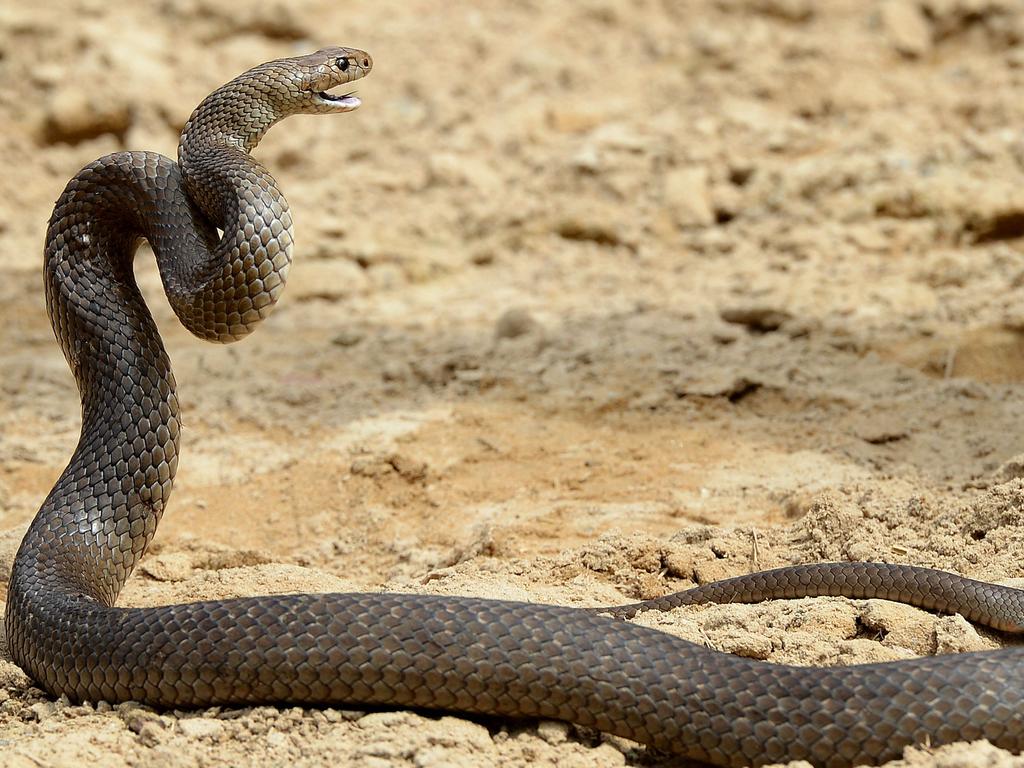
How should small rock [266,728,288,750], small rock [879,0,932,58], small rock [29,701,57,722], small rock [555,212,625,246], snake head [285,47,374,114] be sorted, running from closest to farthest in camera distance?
small rock [266,728,288,750]
small rock [29,701,57,722]
snake head [285,47,374,114]
small rock [555,212,625,246]
small rock [879,0,932,58]

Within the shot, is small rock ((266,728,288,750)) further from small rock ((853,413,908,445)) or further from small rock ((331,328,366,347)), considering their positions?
small rock ((331,328,366,347))

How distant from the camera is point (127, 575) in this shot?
4.89m

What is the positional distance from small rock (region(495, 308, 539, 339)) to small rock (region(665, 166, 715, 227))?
2.33 m

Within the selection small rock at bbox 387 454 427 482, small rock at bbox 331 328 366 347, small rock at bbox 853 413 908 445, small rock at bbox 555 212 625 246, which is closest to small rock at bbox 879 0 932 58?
small rock at bbox 555 212 625 246

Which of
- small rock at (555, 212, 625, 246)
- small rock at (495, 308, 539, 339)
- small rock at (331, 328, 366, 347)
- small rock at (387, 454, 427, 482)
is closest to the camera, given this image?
small rock at (387, 454, 427, 482)

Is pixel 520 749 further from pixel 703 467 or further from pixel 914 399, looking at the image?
pixel 914 399

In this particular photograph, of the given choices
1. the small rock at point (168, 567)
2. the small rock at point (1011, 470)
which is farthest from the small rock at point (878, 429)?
the small rock at point (168, 567)

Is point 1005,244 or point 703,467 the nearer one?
point 703,467

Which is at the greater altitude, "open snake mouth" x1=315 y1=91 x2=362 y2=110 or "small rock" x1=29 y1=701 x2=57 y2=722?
"open snake mouth" x1=315 y1=91 x2=362 y2=110

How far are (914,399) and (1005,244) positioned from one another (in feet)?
8.67

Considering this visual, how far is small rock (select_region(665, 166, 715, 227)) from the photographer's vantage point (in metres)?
10.2

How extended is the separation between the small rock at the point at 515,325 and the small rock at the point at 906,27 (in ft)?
17.8

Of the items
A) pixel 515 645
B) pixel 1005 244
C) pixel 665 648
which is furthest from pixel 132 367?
pixel 1005 244

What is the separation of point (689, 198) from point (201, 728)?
737 centimetres
